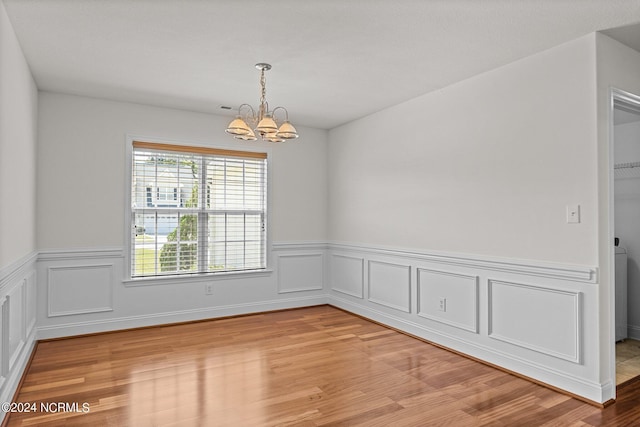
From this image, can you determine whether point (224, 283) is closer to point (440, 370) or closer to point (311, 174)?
point (311, 174)

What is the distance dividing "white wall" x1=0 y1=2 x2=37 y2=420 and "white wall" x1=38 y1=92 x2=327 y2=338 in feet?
0.95

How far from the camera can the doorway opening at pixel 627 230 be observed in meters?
4.06

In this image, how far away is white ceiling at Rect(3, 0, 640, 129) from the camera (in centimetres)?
246

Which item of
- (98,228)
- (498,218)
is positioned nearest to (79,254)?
(98,228)

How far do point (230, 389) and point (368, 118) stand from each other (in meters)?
3.47

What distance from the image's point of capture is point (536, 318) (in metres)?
3.14

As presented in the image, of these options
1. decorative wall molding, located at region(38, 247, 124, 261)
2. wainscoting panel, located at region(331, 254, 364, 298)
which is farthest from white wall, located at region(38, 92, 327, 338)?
wainscoting panel, located at region(331, 254, 364, 298)

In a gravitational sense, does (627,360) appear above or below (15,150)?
below

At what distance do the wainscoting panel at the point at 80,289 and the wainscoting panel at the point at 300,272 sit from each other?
6.83ft

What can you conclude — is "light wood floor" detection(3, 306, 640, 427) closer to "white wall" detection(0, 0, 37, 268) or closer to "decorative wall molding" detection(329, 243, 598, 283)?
"decorative wall molding" detection(329, 243, 598, 283)

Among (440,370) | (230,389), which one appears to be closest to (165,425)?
(230,389)

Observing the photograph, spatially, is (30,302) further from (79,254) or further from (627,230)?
(627,230)

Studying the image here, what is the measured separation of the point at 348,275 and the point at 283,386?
8.23ft

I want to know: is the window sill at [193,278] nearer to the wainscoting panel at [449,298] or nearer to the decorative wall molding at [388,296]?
the decorative wall molding at [388,296]
